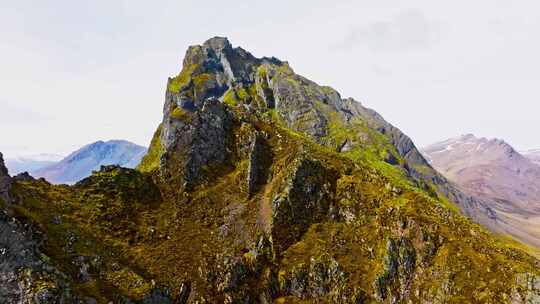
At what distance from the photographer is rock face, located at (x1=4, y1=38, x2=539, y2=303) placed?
4678cm

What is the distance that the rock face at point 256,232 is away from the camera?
153 ft

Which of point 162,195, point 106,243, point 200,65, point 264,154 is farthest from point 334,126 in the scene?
point 106,243

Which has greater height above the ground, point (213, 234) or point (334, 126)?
point (334, 126)

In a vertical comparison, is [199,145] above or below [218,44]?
below

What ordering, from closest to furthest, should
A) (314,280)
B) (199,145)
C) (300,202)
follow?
(314,280)
(300,202)
(199,145)

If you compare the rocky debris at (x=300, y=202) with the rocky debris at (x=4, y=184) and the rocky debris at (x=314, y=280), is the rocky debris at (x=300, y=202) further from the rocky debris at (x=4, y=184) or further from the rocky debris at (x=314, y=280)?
the rocky debris at (x=4, y=184)

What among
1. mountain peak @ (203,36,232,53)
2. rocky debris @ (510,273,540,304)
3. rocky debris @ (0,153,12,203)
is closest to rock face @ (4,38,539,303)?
rocky debris @ (510,273,540,304)

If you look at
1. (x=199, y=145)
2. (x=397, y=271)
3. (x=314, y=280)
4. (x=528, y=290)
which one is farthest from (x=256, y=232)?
(x=528, y=290)

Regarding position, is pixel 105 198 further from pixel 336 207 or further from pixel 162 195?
pixel 336 207

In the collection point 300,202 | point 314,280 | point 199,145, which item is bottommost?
point 314,280

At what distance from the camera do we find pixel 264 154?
211 ft

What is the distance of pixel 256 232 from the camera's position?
55625 mm

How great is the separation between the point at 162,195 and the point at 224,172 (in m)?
10.2

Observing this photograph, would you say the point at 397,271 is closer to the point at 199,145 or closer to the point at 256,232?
the point at 256,232
